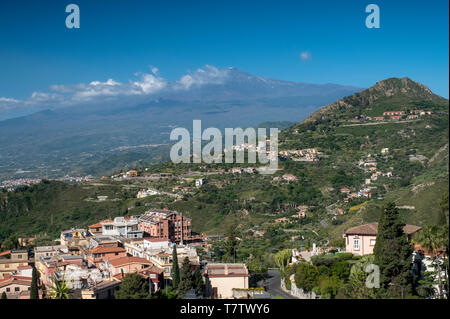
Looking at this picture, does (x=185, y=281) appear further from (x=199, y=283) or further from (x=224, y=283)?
(x=224, y=283)

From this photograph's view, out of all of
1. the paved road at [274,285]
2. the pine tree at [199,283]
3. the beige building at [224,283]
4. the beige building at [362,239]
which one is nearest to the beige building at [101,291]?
the pine tree at [199,283]

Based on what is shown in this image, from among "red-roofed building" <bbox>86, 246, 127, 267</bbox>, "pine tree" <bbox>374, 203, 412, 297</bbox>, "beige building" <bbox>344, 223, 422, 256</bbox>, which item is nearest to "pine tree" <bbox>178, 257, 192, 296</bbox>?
"red-roofed building" <bbox>86, 246, 127, 267</bbox>

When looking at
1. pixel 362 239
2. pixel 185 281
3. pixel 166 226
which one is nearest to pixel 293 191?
pixel 166 226

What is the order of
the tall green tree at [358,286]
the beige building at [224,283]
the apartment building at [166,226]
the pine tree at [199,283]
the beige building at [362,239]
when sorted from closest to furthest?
the tall green tree at [358,286] → the pine tree at [199,283] → the beige building at [224,283] → the beige building at [362,239] → the apartment building at [166,226]

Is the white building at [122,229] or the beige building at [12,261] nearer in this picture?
the beige building at [12,261]

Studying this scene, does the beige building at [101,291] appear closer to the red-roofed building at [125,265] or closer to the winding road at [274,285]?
the red-roofed building at [125,265]
